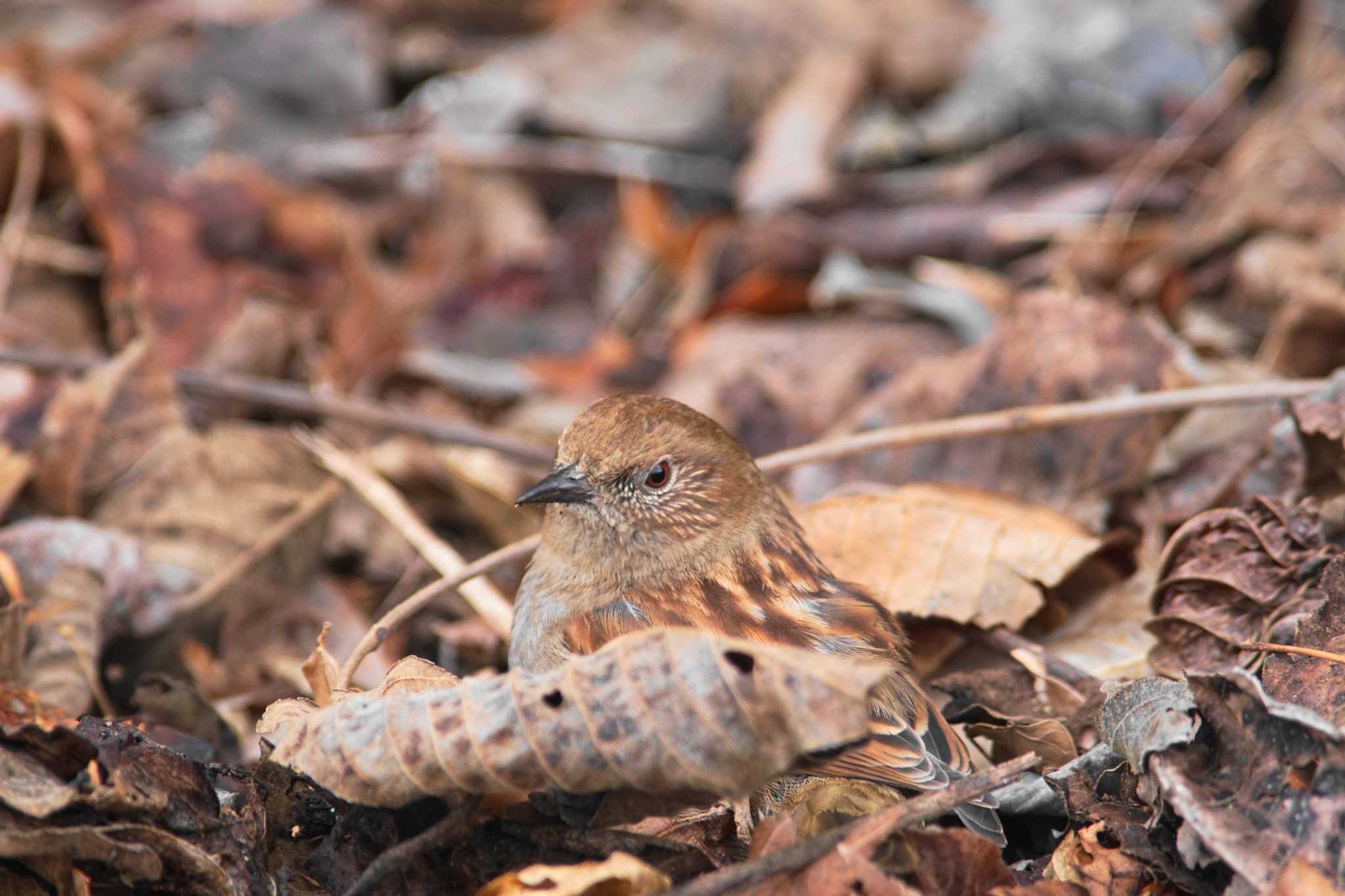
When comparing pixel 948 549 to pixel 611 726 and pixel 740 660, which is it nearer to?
pixel 740 660

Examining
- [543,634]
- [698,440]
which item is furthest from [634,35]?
[543,634]

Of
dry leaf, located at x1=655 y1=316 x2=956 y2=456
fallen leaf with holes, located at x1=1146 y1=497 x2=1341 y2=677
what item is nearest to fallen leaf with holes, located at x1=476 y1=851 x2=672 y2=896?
fallen leaf with holes, located at x1=1146 y1=497 x2=1341 y2=677

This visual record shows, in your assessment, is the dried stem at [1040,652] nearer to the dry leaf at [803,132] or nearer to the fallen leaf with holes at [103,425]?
the fallen leaf with holes at [103,425]

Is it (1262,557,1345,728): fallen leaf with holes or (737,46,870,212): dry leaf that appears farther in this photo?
(737,46,870,212): dry leaf

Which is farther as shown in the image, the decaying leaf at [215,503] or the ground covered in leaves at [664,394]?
the decaying leaf at [215,503]

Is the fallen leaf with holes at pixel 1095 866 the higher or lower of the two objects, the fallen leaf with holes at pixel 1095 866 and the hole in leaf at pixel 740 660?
the lower

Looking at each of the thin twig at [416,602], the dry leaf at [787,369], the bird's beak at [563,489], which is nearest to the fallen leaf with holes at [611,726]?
the thin twig at [416,602]

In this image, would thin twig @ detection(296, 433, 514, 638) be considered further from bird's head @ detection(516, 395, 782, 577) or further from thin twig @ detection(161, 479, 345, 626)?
bird's head @ detection(516, 395, 782, 577)
